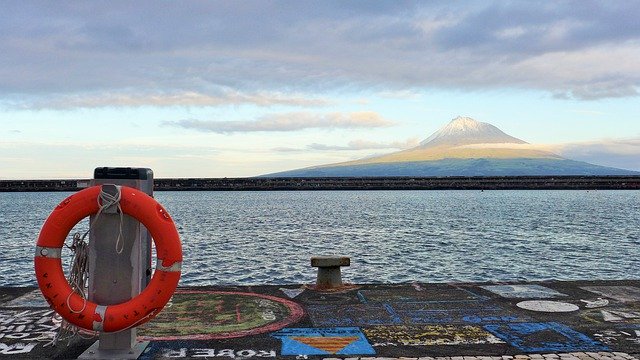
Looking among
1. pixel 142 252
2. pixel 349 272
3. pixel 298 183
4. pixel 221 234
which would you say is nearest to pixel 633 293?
pixel 142 252

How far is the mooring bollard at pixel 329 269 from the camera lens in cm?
1136

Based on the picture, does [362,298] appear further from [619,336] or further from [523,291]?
[619,336]

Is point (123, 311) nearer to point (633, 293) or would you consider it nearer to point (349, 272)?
point (633, 293)

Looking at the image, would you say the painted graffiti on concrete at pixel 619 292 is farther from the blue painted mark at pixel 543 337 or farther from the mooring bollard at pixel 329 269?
the mooring bollard at pixel 329 269

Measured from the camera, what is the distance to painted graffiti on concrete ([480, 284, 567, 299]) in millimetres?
10680

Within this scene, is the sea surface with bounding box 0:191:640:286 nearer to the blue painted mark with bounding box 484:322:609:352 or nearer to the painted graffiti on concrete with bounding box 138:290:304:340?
the painted graffiti on concrete with bounding box 138:290:304:340

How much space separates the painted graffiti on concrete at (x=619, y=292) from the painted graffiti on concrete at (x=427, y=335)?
3.77 meters

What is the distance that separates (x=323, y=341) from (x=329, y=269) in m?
3.75

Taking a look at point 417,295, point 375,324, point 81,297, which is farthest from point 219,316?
point 417,295

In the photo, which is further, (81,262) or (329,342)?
(329,342)

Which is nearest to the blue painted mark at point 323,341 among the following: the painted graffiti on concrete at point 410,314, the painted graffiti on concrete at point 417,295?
the painted graffiti on concrete at point 410,314

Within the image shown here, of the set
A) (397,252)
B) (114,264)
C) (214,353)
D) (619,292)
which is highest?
(114,264)

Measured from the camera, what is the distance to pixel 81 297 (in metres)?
7.09

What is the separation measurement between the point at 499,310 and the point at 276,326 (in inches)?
143
